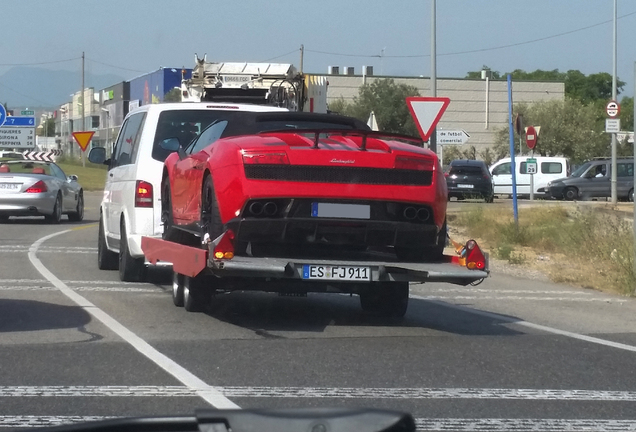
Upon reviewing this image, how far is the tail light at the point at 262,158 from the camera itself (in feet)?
28.3

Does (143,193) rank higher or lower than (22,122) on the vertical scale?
lower

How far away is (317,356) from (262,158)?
1.72 meters

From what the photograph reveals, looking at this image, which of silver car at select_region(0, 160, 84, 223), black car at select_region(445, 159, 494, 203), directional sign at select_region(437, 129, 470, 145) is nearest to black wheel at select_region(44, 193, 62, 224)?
silver car at select_region(0, 160, 84, 223)

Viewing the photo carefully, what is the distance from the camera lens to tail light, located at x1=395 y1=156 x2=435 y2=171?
29.3 ft

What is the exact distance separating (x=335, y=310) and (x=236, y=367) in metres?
3.53

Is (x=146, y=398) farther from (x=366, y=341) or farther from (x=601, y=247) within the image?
(x=601, y=247)

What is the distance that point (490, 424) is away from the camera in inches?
228

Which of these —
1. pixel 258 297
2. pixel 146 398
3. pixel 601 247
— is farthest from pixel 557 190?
pixel 146 398

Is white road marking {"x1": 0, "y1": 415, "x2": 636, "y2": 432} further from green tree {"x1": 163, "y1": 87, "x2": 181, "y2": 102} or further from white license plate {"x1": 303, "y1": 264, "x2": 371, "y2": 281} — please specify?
green tree {"x1": 163, "y1": 87, "x2": 181, "y2": 102}

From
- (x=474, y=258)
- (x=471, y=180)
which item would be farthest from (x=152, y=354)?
(x=471, y=180)

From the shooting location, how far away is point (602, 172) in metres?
42.0

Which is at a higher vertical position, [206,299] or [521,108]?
[521,108]

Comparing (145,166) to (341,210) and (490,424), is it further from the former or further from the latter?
(490,424)

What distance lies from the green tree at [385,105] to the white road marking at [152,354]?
6605 cm
